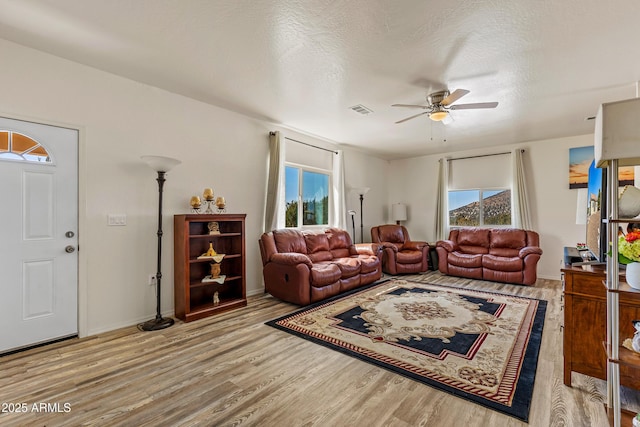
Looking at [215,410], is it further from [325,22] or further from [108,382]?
[325,22]

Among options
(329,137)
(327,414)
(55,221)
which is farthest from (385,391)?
(329,137)

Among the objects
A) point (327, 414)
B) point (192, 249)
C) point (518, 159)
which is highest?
point (518, 159)

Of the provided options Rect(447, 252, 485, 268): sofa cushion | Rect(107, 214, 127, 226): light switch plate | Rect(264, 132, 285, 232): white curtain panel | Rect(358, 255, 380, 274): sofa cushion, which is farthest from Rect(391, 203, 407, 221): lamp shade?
Rect(107, 214, 127, 226): light switch plate

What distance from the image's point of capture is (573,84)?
→ 3.18 metres

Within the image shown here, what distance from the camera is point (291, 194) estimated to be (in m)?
5.15

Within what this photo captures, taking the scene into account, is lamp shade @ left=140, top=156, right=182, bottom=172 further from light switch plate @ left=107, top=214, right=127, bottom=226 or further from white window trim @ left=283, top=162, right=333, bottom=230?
white window trim @ left=283, top=162, right=333, bottom=230

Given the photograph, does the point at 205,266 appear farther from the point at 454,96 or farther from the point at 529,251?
the point at 529,251

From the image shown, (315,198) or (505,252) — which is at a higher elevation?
(315,198)

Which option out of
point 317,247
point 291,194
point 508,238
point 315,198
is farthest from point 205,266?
point 508,238

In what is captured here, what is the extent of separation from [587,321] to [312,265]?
2.79 metres

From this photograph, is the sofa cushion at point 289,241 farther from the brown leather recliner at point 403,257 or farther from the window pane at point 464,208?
the window pane at point 464,208

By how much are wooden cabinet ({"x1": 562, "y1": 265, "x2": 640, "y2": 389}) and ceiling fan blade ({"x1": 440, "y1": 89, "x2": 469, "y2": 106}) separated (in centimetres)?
184

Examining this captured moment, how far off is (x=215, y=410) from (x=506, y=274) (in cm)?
501

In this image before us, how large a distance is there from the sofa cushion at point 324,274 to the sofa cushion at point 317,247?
506 millimetres
